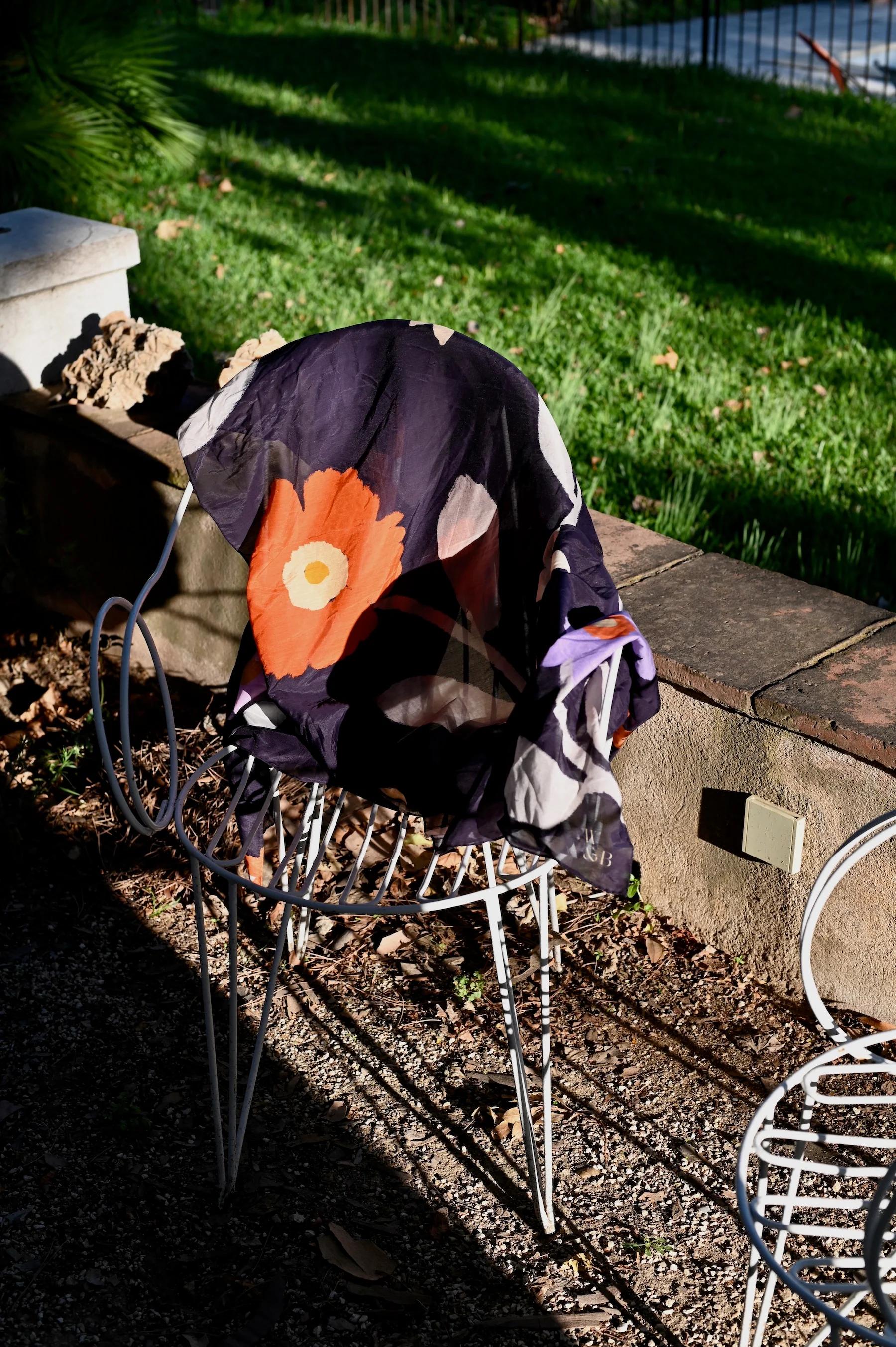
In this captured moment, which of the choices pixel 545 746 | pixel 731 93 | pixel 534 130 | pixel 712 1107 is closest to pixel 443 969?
pixel 712 1107

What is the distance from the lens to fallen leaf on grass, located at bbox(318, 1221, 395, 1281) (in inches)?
82.7

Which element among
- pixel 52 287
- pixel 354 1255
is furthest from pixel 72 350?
pixel 354 1255

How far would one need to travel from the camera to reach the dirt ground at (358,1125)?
6.79 ft

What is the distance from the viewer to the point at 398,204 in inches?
256

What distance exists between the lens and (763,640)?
2.54 m

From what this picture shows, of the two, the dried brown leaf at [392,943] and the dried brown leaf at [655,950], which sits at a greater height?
the dried brown leaf at [655,950]

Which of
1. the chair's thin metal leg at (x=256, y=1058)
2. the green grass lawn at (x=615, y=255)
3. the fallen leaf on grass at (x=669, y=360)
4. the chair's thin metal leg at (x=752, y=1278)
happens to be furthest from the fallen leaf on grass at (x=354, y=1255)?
the fallen leaf on grass at (x=669, y=360)

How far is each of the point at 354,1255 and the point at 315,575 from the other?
113 centimetres

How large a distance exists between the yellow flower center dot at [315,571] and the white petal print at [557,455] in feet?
1.51

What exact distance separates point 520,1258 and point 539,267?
14.8 feet

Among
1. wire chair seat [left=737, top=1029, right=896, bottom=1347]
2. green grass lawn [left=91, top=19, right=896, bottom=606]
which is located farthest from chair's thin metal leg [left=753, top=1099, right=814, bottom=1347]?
green grass lawn [left=91, top=19, right=896, bottom=606]

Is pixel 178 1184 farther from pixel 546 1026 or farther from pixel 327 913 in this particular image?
pixel 546 1026

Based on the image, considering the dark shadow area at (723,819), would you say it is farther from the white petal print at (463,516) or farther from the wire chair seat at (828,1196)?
the white petal print at (463,516)

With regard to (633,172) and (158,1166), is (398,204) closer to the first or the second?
(633,172)
